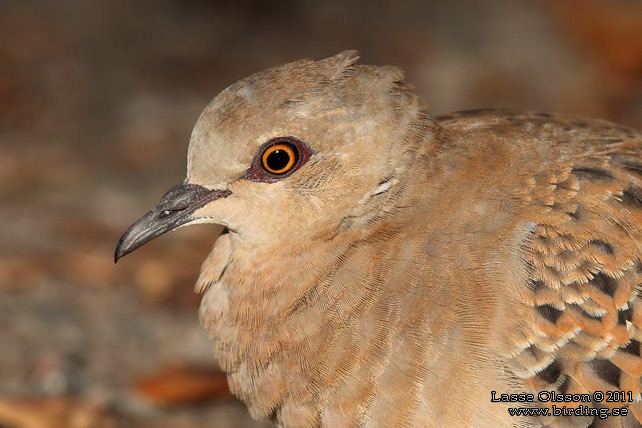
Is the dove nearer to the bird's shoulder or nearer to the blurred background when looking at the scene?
the bird's shoulder

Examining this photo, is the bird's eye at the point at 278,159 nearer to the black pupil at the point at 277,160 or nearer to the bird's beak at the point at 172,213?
the black pupil at the point at 277,160

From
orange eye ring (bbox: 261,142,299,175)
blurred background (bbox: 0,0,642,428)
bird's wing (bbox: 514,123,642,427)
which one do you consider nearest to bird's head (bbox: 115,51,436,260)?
orange eye ring (bbox: 261,142,299,175)

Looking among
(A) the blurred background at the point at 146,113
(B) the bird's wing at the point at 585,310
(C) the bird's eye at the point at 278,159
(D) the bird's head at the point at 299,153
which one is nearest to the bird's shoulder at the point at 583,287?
(B) the bird's wing at the point at 585,310

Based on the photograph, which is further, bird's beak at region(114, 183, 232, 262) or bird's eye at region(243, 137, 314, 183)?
bird's beak at region(114, 183, 232, 262)

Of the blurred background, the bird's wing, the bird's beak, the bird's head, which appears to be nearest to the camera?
the bird's wing

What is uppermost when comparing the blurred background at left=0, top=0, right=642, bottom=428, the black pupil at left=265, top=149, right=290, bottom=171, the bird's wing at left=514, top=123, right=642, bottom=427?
the blurred background at left=0, top=0, right=642, bottom=428

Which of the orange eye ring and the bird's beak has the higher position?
the orange eye ring

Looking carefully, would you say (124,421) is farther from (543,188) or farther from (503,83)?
(503,83)

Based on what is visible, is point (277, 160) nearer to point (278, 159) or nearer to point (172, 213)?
point (278, 159)

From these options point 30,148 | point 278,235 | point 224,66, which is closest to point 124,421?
point 278,235
